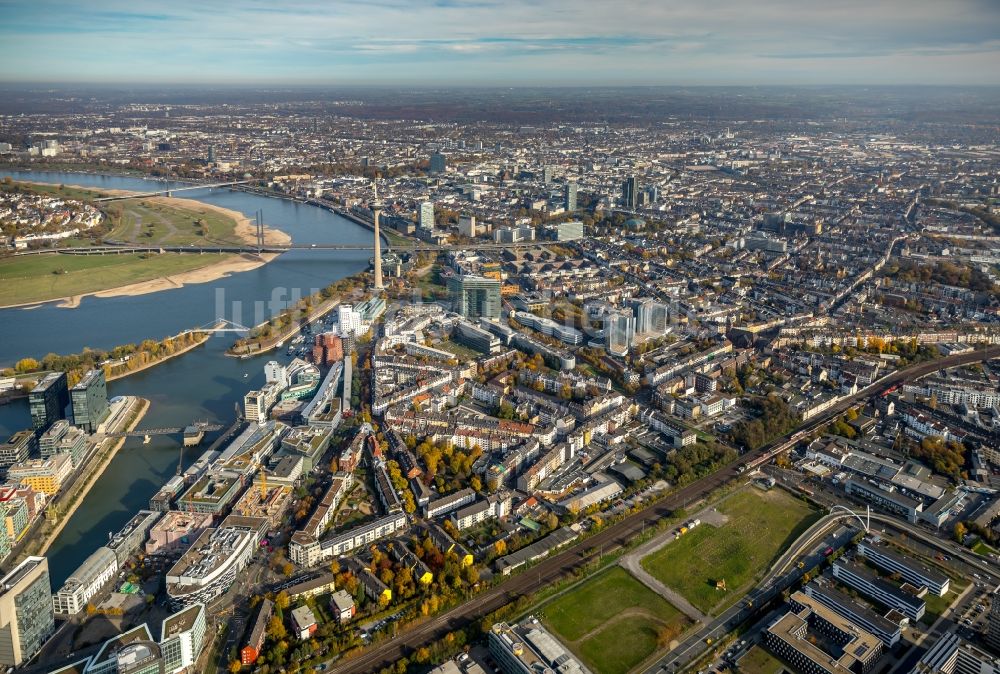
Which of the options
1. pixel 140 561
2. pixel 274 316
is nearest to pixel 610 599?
pixel 140 561

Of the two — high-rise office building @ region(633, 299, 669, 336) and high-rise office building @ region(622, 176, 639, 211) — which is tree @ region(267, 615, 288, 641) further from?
high-rise office building @ region(622, 176, 639, 211)

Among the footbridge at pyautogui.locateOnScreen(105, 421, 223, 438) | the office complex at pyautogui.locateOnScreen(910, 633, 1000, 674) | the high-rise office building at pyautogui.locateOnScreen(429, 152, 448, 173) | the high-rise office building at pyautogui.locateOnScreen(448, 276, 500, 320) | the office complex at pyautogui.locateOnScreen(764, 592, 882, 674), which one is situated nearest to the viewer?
the office complex at pyautogui.locateOnScreen(910, 633, 1000, 674)

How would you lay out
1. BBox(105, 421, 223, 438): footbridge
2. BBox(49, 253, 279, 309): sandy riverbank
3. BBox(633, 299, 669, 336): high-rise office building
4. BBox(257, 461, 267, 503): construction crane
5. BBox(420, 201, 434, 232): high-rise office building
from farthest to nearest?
BBox(420, 201, 434, 232): high-rise office building
BBox(49, 253, 279, 309): sandy riverbank
BBox(633, 299, 669, 336): high-rise office building
BBox(105, 421, 223, 438): footbridge
BBox(257, 461, 267, 503): construction crane

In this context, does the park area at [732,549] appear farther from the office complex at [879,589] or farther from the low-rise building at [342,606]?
the low-rise building at [342,606]

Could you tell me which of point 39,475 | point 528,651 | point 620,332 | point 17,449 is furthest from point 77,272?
point 528,651

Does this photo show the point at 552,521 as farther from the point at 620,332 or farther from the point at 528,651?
the point at 620,332

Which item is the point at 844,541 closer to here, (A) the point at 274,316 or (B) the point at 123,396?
(B) the point at 123,396

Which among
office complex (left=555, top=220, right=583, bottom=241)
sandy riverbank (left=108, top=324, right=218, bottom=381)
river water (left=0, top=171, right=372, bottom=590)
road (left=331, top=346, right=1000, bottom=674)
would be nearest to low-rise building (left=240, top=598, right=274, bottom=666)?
road (left=331, top=346, right=1000, bottom=674)

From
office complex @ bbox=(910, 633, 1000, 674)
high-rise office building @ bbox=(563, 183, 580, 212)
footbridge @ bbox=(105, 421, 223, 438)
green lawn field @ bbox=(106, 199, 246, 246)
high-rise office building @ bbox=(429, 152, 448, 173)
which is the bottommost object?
office complex @ bbox=(910, 633, 1000, 674)
